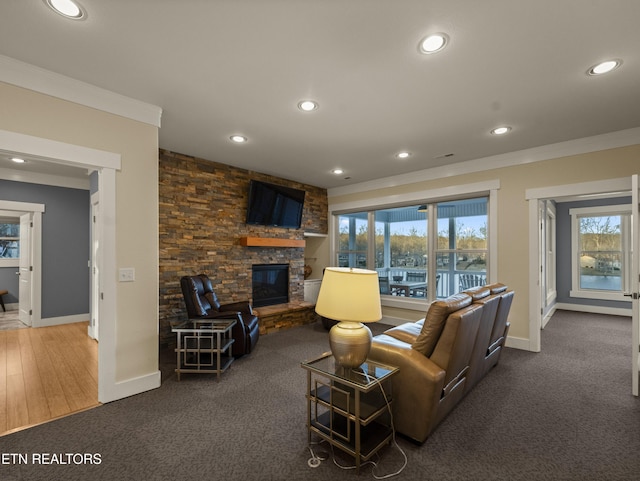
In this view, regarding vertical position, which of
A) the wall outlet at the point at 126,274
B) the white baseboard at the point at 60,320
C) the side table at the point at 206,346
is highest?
the wall outlet at the point at 126,274

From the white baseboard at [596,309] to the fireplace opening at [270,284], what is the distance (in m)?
5.96

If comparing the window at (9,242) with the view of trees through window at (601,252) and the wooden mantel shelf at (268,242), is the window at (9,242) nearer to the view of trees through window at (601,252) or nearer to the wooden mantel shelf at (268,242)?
the wooden mantel shelf at (268,242)

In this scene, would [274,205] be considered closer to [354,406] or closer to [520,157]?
[520,157]

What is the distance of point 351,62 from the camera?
2248mm

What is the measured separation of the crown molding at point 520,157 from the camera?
3520 mm

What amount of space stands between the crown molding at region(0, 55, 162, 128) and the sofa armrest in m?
2.92

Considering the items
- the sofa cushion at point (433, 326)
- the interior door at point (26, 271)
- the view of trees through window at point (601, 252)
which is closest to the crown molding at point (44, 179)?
the interior door at point (26, 271)

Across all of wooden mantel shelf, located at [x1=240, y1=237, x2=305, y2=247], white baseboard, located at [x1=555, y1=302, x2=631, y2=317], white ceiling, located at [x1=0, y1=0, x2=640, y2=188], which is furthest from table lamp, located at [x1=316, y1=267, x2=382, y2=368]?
white baseboard, located at [x1=555, y1=302, x2=631, y2=317]

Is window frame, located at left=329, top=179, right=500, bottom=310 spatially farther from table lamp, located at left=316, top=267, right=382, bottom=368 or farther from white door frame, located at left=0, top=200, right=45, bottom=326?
white door frame, located at left=0, top=200, right=45, bottom=326

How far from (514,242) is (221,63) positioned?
409cm

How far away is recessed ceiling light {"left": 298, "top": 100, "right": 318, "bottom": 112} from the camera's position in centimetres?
284

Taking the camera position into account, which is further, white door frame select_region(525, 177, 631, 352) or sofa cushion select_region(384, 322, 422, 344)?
white door frame select_region(525, 177, 631, 352)

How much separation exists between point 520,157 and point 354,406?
3896 millimetres

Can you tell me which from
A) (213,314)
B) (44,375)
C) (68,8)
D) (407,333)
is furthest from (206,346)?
(68,8)
